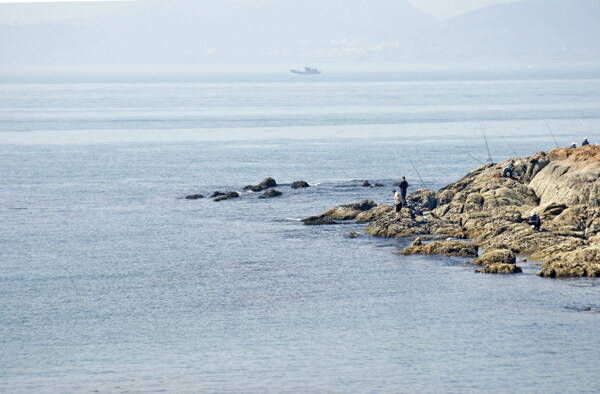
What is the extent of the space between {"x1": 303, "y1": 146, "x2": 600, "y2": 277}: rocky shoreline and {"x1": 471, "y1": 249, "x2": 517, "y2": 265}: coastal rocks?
0.04 metres

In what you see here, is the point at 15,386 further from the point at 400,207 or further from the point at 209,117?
the point at 209,117

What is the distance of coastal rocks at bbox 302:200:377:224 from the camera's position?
52.3 m

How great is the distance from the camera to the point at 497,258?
40.4 m

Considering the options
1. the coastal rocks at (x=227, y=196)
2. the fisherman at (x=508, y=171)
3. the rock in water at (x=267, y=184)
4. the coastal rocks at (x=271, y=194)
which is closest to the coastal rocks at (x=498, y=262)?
the fisherman at (x=508, y=171)

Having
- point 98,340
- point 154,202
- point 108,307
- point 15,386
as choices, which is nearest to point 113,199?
point 154,202

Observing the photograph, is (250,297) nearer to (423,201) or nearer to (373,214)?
(373,214)

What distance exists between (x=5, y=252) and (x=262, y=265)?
42.7 ft

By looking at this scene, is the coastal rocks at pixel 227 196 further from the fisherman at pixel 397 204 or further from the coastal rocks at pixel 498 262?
the coastal rocks at pixel 498 262

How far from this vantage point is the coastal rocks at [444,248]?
1682 inches

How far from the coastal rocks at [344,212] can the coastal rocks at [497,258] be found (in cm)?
1249

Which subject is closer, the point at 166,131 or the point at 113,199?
the point at 113,199

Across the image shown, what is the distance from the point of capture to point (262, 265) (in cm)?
4259

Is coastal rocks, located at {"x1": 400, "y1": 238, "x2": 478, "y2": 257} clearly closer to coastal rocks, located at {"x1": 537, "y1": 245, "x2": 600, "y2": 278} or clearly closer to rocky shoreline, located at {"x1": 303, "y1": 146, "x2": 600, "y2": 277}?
rocky shoreline, located at {"x1": 303, "y1": 146, "x2": 600, "y2": 277}

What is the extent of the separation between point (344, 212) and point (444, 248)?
34.0 feet
